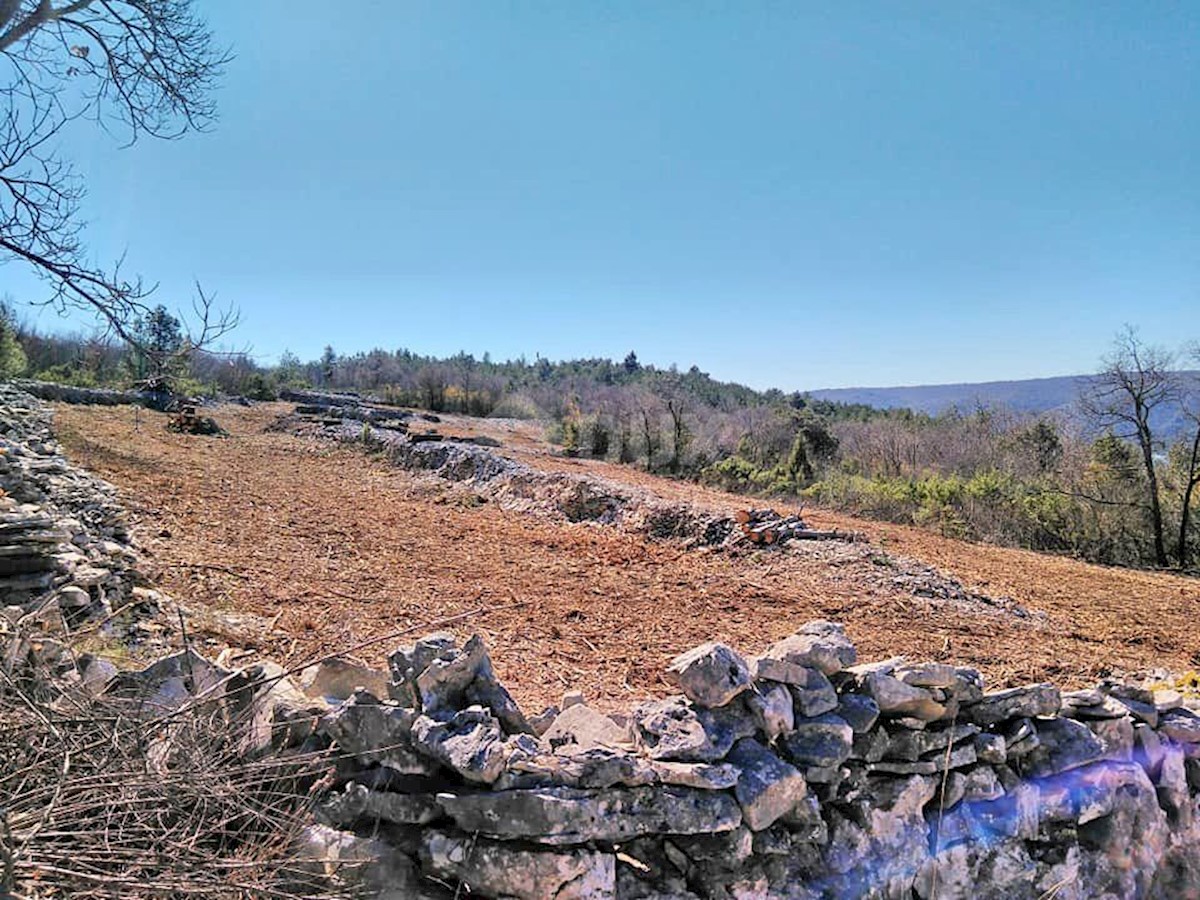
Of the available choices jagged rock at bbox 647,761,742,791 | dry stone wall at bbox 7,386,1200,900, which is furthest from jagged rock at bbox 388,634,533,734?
jagged rock at bbox 647,761,742,791

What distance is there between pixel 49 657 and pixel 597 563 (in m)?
6.22

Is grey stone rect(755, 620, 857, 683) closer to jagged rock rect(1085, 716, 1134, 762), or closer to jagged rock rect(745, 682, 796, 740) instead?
jagged rock rect(745, 682, 796, 740)

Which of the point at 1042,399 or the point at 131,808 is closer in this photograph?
the point at 131,808

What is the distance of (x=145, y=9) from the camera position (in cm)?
490

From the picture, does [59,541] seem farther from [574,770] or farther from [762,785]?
[762,785]

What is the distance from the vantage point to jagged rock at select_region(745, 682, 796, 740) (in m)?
2.81

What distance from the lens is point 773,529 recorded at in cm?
950

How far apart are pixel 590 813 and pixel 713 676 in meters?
0.72

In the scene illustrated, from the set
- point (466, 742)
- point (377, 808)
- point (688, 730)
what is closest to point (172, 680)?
point (377, 808)

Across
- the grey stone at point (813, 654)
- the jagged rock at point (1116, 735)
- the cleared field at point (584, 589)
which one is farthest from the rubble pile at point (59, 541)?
the jagged rock at point (1116, 735)

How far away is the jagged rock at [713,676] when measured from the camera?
2742 millimetres

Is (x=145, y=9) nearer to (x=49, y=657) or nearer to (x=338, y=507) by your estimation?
(x=49, y=657)

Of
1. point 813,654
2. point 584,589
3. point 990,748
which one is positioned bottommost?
point 584,589

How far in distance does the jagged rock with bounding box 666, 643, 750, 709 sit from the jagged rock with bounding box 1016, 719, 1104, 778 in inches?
68.0
